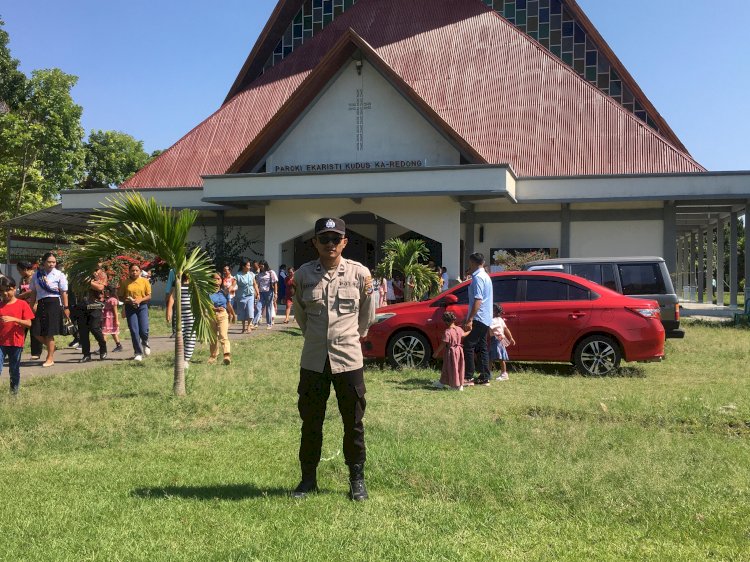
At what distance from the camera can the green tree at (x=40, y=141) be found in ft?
109

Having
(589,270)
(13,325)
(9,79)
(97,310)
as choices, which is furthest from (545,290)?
(9,79)

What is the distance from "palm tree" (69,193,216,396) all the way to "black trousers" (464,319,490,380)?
348 cm


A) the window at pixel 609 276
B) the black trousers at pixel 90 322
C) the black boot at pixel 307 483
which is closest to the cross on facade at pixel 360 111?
the window at pixel 609 276

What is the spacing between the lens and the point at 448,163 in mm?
25109

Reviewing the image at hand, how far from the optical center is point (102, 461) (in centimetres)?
571

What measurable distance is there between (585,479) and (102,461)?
12.6 ft

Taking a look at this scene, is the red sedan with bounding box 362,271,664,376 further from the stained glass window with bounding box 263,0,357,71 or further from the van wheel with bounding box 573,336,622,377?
the stained glass window with bounding box 263,0,357,71

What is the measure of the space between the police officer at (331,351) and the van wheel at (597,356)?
6.55m

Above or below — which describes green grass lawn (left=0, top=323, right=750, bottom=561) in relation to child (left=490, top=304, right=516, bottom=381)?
below

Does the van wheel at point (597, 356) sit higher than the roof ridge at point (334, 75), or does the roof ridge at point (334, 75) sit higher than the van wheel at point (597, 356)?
the roof ridge at point (334, 75)

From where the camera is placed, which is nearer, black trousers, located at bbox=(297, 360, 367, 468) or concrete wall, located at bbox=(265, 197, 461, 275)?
black trousers, located at bbox=(297, 360, 367, 468)

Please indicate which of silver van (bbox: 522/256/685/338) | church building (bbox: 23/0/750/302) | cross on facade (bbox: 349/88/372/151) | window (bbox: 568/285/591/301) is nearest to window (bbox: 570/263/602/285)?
silver van (bbox: 522/256/685/338)

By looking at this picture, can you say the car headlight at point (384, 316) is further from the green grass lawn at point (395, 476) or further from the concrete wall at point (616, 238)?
the concrete wall at point (616, 238)

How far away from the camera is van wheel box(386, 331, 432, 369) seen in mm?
10883
